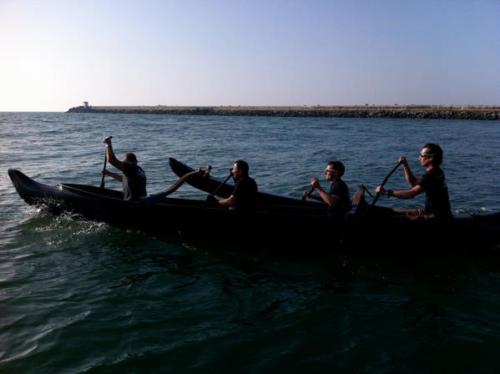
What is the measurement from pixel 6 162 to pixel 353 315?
1950 centimetres

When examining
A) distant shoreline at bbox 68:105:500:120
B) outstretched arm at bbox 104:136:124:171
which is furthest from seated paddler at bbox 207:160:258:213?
distant shoreline at bbox 68:105:500:120

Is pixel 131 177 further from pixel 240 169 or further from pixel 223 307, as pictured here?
pixel 223 307

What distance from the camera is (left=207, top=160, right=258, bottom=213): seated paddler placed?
8.27 m

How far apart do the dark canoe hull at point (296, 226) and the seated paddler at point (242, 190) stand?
0.18 m

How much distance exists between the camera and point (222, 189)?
424 inches

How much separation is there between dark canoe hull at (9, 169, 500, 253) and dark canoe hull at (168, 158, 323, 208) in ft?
0.68

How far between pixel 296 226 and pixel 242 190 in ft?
4.16

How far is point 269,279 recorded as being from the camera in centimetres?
739

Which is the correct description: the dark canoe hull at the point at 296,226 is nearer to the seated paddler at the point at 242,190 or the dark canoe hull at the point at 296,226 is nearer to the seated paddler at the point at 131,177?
the seated paddler at the point at 242,190

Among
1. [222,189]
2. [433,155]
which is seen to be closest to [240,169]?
[222,189]

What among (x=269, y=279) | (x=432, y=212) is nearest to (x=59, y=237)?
(x=269, y=279)

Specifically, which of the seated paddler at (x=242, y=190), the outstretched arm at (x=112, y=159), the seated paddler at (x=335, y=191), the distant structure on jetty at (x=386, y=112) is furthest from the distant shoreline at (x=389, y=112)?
the outstretched arm at (x=112, y=159)

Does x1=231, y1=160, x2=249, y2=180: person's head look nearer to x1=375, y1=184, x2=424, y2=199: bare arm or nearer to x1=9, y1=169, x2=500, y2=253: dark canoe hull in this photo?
x1=9, y1=169, x2=500, y2=253: dark canoe hull

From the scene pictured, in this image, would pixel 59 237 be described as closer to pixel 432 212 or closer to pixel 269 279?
pixel 269 279
